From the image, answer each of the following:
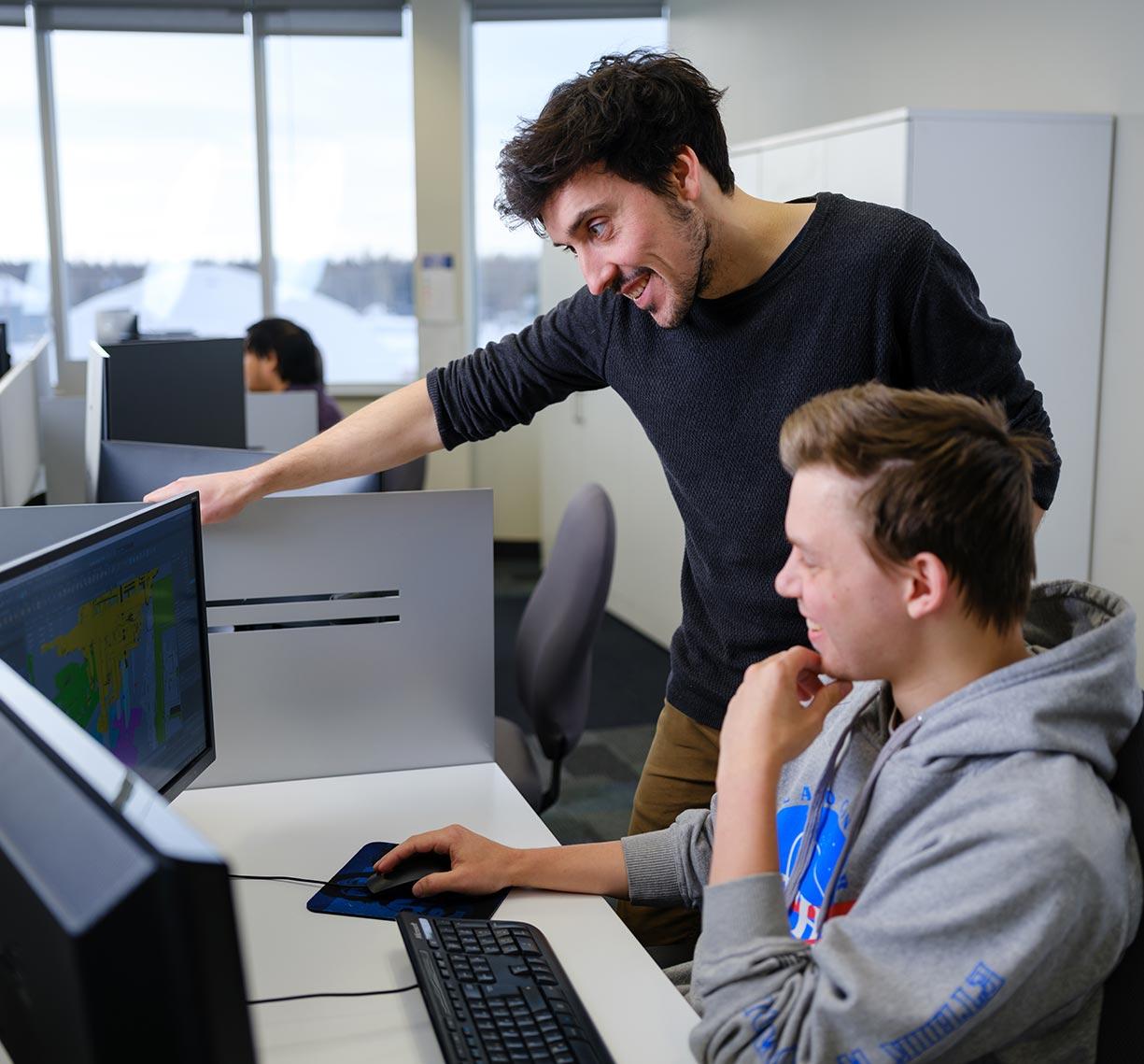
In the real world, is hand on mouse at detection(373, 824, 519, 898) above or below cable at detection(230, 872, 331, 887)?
above

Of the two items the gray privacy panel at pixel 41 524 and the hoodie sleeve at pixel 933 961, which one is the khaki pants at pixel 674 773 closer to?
the hoodie sleeve at pixel 933 961

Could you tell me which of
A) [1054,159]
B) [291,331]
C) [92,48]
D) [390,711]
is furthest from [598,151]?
[92,48]

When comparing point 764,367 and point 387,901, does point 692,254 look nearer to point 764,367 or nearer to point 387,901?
point 764,367

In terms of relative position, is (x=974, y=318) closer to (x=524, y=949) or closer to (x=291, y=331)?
(x=524, y=949)

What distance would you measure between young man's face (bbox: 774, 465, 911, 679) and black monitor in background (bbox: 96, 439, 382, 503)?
2.75 ft

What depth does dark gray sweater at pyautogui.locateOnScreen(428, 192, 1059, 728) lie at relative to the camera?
151cm

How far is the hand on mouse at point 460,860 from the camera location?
4.26ft

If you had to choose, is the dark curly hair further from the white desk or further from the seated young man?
the white desk

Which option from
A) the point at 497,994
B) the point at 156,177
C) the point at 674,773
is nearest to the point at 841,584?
the point at 497,994

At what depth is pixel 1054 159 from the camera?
9.48 ft

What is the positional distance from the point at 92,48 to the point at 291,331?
3276 millimetres

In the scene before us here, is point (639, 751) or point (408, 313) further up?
point (408, 313)

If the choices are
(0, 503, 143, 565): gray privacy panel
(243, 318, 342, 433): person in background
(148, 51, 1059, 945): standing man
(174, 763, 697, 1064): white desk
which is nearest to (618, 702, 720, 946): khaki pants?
(148, 51, 1059, 945): standing man

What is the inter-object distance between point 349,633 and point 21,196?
5496mm
